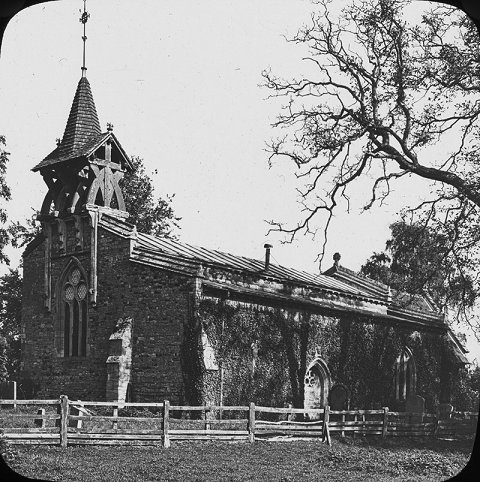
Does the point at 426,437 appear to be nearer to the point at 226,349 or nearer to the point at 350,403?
the point at 350,403

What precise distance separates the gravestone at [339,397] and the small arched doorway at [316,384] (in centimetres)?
11

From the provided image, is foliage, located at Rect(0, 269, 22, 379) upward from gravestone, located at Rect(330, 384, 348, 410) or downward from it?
upward

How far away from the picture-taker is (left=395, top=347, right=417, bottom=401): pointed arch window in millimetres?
11031

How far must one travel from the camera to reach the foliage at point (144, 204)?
10.2 meters

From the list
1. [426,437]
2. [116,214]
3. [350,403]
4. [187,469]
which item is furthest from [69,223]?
[426,437]

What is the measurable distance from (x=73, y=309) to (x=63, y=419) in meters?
1.72

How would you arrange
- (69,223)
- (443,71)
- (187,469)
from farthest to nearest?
(69,223) → (443,71) → (187,469)

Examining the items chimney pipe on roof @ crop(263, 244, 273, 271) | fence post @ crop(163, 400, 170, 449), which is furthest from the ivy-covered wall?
chimney pipe on roof @ crop(263, 244, 273, 271)

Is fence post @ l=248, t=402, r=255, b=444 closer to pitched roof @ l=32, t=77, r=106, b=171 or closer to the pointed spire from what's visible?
pitched roof @ l=32, t=77, r=106, b=171

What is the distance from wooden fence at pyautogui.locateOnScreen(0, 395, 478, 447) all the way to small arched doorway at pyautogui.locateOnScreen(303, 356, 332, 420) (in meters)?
0.35

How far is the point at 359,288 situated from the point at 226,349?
3.63 metres

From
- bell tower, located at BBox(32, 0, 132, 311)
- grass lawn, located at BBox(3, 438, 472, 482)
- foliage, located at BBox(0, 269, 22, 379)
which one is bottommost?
grass lawn, located at BBox(3, 438, 472, 482)

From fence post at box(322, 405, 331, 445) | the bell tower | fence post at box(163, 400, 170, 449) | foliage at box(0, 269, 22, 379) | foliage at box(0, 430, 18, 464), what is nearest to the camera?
foliage at box(0, 430, 18, 464)

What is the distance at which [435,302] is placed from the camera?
1085 cm
